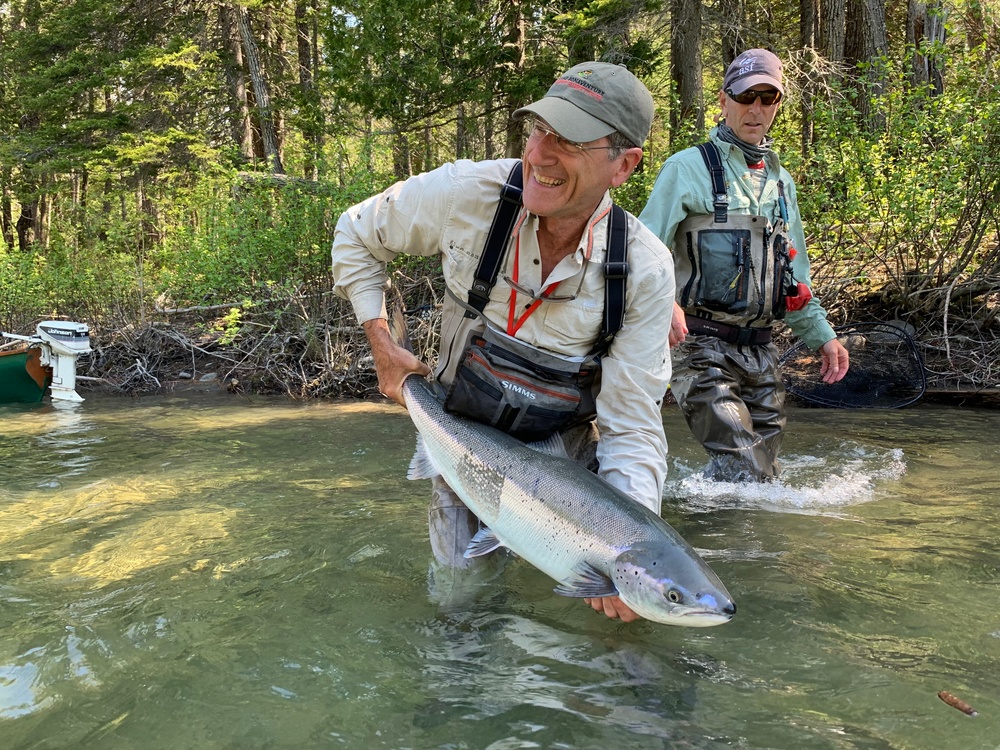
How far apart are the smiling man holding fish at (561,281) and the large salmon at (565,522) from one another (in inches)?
5.1

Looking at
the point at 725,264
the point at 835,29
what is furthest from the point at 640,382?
the point at 835,29

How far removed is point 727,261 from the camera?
190 inches

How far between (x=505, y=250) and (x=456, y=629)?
5.29 feet

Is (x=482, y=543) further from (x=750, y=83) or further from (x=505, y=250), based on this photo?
(x=750, y=83)

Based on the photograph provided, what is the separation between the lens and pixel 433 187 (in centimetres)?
339

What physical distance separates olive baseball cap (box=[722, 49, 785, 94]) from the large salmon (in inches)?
109

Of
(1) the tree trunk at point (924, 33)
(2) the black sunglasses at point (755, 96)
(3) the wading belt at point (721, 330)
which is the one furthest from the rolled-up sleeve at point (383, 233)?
(1) the tree trunk at point (924, 33)

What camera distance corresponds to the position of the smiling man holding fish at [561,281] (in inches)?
121

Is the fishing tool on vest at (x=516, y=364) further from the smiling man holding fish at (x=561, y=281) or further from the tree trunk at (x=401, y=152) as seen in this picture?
the tree trunk at (x=401, y=152)

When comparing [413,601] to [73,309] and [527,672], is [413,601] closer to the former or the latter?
[527,672]

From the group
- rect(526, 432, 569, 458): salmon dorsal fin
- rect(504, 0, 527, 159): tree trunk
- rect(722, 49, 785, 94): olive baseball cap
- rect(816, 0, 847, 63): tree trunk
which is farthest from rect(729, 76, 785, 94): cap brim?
rect(504, 0, 527, 159): tree trunk

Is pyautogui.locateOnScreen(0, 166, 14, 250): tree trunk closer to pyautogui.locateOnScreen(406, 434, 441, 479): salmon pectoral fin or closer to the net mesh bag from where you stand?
the net mesh bag

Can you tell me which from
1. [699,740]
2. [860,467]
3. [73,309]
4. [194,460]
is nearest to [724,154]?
[860,467]

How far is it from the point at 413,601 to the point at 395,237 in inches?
65.9
